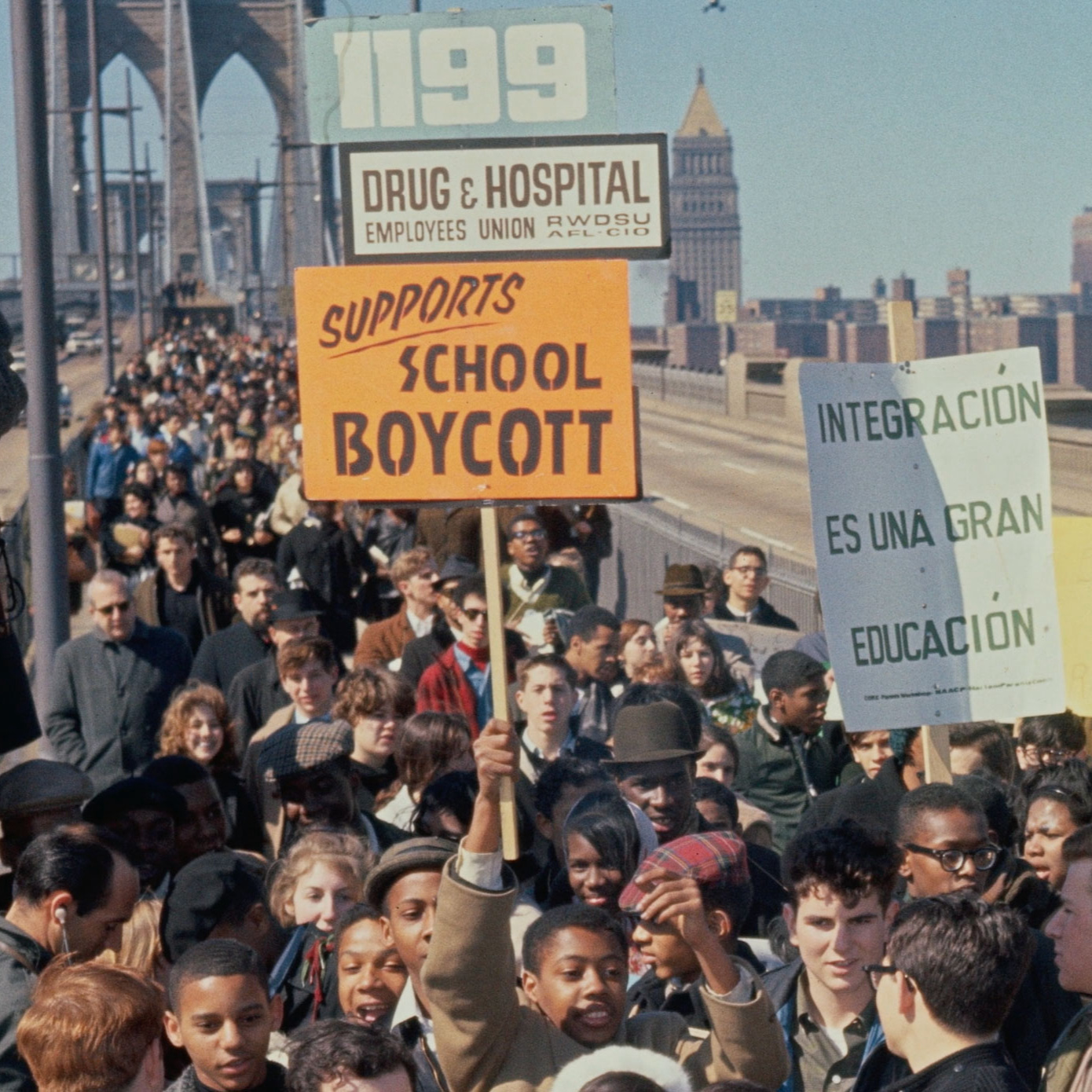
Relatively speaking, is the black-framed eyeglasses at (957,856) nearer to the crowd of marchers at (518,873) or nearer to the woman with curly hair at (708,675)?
the crowd of marchers at (518,873)

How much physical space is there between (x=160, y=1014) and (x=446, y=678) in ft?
15.1

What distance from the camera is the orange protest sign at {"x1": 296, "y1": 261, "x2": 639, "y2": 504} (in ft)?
18.5

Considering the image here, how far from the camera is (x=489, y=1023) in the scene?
4.35 metres

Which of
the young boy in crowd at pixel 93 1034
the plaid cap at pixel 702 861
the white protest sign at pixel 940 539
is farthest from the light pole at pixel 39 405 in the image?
the young boy in crowd at pixel 93 1034

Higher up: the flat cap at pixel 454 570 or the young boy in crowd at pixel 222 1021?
the flat cap at pixel 454 570

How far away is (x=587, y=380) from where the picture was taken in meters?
5.70

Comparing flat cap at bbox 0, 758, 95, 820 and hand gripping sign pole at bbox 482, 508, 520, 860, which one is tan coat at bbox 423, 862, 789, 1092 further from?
flat cap at bbox 0, 758, 95, 820

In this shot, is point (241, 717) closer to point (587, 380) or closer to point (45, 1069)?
point (587, 380)

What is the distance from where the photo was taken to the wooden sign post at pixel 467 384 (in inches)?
222

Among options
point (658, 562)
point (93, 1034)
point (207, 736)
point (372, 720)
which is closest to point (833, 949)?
point (93, 1034)

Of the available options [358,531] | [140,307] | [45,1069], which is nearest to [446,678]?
[45,1069]

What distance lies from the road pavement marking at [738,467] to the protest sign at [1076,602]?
3095cm

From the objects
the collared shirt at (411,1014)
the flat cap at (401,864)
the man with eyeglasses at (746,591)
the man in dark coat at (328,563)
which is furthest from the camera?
the man in dark coat at (328,563)

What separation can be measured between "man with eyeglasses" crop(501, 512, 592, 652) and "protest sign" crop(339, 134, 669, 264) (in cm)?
425
